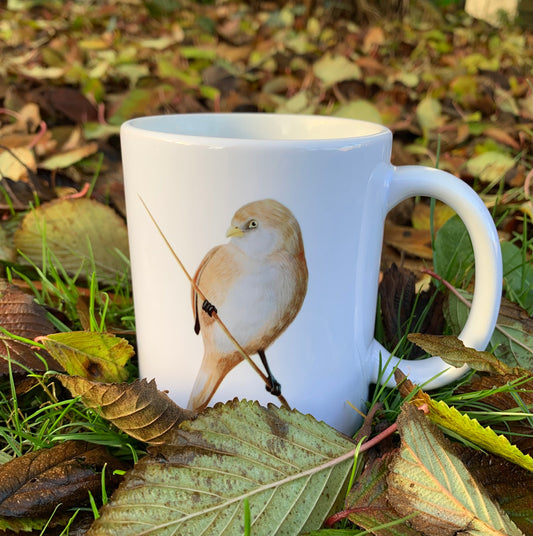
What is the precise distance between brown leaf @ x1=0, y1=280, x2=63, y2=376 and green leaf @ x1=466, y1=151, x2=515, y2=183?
2.62ft

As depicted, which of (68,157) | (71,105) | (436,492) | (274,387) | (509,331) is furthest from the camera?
(71,105)

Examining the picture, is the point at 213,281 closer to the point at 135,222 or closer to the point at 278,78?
the point at 135,222

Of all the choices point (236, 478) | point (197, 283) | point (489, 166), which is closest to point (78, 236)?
point (197, 283)

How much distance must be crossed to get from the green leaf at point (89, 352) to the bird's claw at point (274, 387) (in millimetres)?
145

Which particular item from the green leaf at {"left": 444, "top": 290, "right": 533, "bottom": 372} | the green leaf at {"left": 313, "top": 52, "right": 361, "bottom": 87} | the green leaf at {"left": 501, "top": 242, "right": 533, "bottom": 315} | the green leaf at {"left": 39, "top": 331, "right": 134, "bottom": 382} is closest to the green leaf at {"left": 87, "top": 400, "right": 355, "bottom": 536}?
the green leaf at {"left": 39, "top": 331, "right": 134, "bottom": 382}

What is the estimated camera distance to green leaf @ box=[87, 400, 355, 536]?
0.45 metres

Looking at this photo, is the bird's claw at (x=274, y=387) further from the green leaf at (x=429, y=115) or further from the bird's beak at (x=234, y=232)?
the green leaf at (x=429, y=115)

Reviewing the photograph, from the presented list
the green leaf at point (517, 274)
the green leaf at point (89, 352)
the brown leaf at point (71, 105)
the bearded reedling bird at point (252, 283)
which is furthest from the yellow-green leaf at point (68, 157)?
the green leaf at point (517, 274)

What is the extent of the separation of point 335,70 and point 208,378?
1.23 metres

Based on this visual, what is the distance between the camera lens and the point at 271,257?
0.52 meters

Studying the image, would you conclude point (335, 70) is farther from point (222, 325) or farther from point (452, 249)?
point (222, 325)

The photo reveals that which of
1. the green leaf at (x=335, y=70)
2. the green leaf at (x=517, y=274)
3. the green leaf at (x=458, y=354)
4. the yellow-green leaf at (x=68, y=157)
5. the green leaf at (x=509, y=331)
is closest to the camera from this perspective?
the green leaf at (x=458, y=354)

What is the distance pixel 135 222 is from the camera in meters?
0.55

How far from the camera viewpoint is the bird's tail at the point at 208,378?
54 cm
